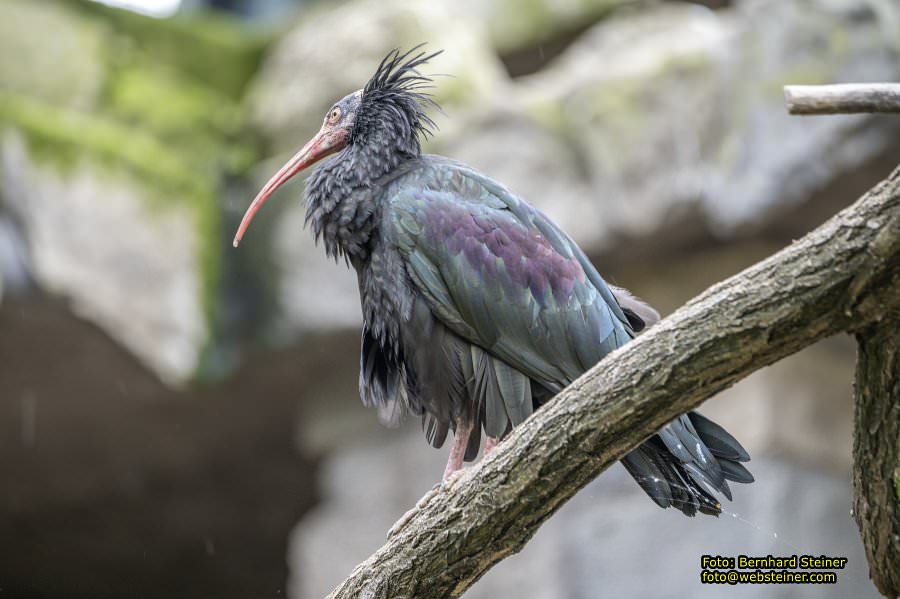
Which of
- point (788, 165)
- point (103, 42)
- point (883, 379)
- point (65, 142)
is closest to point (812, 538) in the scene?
point (788, 165)

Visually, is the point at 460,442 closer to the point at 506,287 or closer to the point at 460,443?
the point at 460,443

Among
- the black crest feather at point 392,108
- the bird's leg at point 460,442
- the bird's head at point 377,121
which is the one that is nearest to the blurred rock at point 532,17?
the bird's head at point 377,121

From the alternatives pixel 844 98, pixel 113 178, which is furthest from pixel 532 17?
pixel 844 98

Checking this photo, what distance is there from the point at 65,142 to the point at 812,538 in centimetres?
453

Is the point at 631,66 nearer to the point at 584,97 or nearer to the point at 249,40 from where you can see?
the point at 584,97

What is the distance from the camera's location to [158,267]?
6.39m

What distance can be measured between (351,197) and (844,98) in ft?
6.11

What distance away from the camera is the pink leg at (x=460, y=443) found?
12.3 feet

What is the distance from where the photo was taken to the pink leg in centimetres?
376

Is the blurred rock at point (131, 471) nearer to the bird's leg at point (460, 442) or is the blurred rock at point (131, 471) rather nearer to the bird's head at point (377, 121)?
the bird's head at point (377, 121)

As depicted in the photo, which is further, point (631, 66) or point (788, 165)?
point (631, 66)

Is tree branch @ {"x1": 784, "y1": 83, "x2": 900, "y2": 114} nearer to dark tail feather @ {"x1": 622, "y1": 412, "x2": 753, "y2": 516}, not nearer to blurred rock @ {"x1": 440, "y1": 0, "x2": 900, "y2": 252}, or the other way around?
dark tail feather @ {"x1": 622, "y1": 412, "x2": 753, "y2": 516}

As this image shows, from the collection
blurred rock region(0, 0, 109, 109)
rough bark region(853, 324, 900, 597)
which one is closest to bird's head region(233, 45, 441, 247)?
rough bark region(853, 324, 900, 597)

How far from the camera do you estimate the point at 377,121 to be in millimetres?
4102
